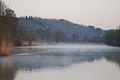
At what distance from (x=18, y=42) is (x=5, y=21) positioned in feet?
117

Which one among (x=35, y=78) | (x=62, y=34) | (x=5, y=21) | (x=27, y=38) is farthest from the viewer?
(x=62, y=34)

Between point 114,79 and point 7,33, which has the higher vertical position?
point 7,33

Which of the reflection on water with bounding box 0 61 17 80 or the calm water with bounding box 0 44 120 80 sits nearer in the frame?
the reflection on water with bounding box 0 61 17 80

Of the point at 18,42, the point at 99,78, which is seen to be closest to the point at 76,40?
the point at 18,42

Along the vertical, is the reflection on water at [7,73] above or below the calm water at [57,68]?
above

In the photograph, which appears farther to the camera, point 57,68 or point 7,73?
point 57,68

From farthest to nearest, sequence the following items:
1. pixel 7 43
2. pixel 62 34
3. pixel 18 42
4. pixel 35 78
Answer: pixel 62 34, pixel 18 42, pixel 7 43, pixel 35 78

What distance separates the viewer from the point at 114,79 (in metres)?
15.5

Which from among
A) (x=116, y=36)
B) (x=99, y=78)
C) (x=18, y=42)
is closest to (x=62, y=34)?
(x=116, y=36)

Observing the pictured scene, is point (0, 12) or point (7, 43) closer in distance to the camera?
point (7, 43)

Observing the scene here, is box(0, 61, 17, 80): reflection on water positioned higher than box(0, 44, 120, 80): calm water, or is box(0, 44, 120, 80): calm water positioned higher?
box(0, 61, 17, 80): reflection on water

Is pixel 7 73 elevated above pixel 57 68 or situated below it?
above

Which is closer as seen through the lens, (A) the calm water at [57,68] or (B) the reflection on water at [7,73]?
(B) the reflection on water at [7,73]

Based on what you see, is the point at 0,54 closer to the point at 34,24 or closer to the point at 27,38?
the point at 27,38
